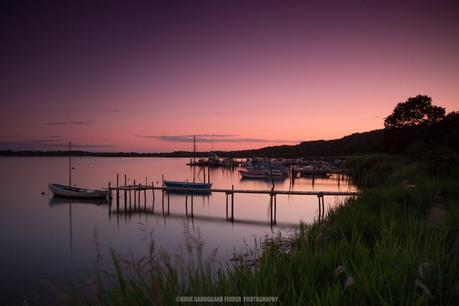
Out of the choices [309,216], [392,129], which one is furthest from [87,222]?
[392,129]

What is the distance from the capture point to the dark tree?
51.8m

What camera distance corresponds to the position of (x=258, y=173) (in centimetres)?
6266

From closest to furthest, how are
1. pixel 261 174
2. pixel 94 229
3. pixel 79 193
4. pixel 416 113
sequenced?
pixel 94 229, pixel 79 193, pixel 416 113, pixel 261 174

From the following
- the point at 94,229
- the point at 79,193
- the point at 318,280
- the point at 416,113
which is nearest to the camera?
the point at 318,280

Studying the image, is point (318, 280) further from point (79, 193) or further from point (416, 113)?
point (416, 113)

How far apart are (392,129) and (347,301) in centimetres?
5595

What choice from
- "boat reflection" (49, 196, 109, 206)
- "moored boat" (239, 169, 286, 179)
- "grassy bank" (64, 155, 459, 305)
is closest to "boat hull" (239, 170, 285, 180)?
"moored boat" (239, 169, 286, 179)

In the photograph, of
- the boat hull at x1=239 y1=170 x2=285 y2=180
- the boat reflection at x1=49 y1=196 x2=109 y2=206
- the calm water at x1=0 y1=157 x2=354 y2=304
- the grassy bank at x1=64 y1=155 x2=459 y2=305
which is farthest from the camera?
the boat hull at x1=239 y1=170 x2=285 y2=180

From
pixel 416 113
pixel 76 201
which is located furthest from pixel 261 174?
pixel 76 201

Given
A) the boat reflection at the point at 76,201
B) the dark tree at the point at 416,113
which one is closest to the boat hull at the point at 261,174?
the dark tree at the point at 416,113

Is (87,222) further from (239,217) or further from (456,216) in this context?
(456,216)

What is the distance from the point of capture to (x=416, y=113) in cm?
5225

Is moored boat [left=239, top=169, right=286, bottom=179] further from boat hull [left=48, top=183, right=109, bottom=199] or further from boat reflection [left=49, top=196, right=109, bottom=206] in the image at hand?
boat reflection [left=49, top=196, right=109, bottom=206]

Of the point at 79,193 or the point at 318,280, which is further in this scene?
the point at 79,193
